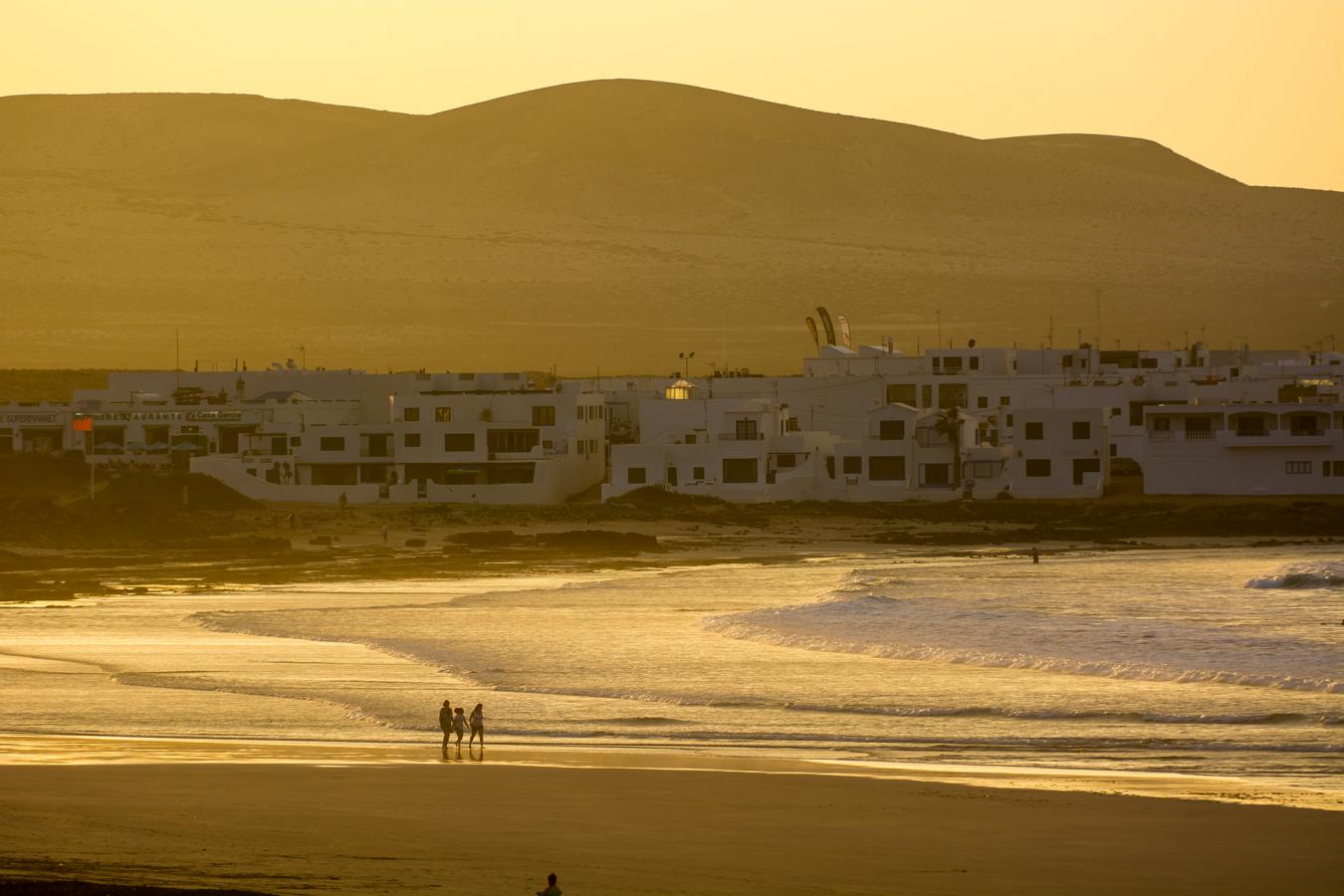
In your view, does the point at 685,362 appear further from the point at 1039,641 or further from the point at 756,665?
the point at 756,665

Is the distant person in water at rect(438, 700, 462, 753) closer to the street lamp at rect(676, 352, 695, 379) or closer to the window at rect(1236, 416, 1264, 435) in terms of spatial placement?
the window at rect(1236, 416, 1264, 435)

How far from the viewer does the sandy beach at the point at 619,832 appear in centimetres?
1486

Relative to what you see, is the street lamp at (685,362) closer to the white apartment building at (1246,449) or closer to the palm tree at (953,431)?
the palm tree at (953,431)

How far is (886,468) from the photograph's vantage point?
6669 cm

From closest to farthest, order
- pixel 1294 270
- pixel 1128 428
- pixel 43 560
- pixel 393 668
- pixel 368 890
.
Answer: pixel 368 890 → pixel 393 668 → pixel 43 560 → pixel 1128 428 → pixel 1294 270

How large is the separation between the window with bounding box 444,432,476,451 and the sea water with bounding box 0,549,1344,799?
2358 cm

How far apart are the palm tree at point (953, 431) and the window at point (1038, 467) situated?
223 centimetres

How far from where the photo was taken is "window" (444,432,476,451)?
69.4 meters

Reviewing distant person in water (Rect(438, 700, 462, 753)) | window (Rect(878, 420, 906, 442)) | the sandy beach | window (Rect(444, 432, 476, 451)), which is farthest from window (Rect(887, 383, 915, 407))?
the sandy beach

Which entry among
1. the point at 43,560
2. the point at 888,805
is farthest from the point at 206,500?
the point at 888,805

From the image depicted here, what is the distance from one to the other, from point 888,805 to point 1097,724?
6162 millimetres

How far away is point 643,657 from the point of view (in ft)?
101

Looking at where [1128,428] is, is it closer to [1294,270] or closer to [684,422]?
[684,422]

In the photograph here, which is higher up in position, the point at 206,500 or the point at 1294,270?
the point at 1294,270
